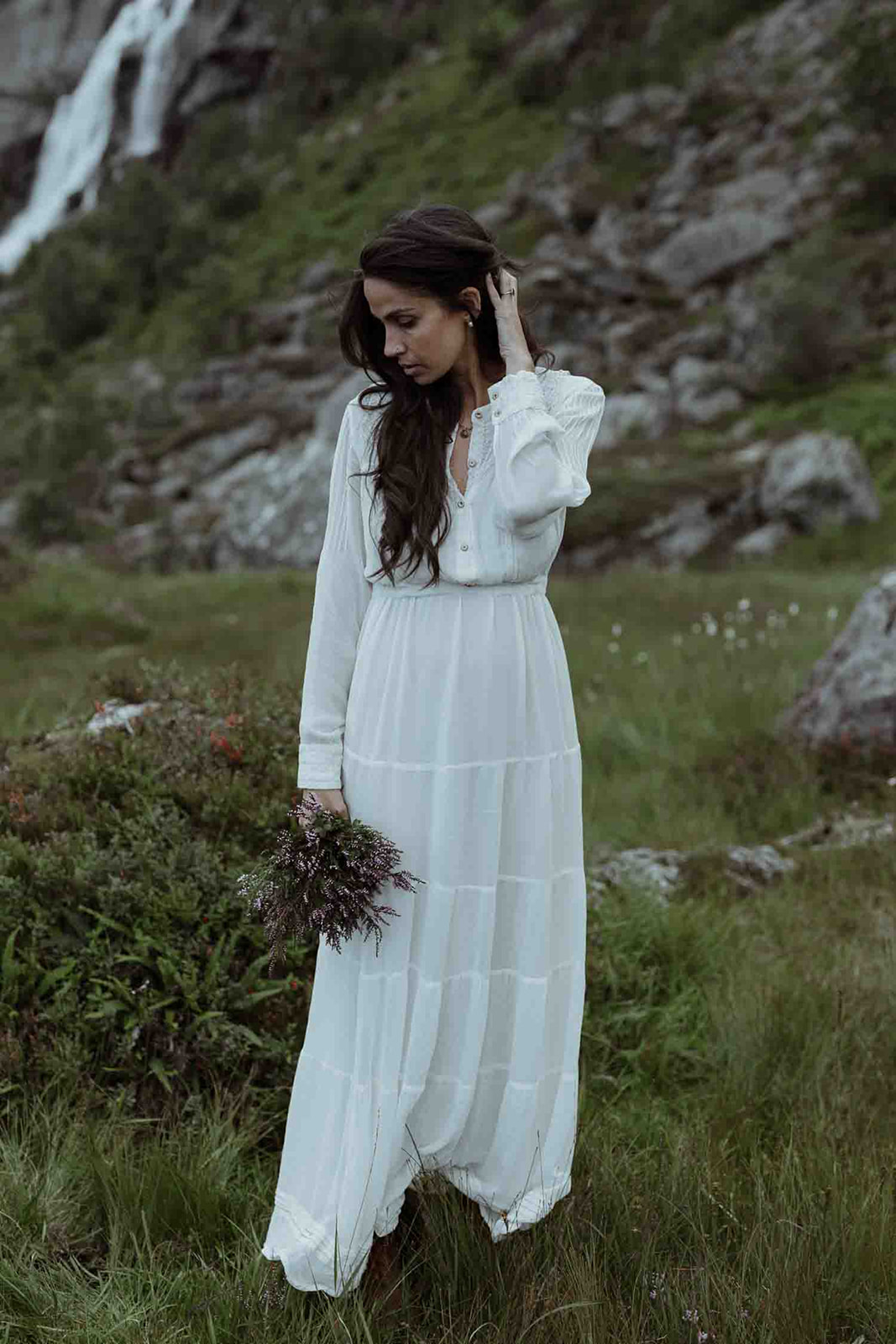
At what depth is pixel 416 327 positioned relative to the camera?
271 centimetres

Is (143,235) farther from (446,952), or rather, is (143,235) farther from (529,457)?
(446,952)

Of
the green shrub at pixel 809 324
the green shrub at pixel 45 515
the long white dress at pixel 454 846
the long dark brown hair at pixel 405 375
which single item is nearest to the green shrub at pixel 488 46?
the green shrub at pixel 809 324

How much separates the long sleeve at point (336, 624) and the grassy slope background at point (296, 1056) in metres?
1.11

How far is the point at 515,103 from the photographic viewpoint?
54.3 meters

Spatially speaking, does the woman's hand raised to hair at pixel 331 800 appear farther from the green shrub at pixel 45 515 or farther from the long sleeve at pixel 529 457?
the green shrub at pixel 45 515

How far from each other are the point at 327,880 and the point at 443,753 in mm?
400

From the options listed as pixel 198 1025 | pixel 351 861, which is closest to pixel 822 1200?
pixel 351 861

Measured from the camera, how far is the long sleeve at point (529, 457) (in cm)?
266

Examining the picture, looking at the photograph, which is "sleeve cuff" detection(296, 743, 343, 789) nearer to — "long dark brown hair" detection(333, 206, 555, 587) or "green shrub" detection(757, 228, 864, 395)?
"long dark brown hair" detection(333, 206, 555, 587)

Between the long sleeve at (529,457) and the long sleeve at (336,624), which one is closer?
the long sleeve at (529,457)

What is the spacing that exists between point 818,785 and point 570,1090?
12.9 feet

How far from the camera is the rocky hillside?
17.8 m

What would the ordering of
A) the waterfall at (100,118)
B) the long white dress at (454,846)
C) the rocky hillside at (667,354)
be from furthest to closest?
the waterfall at (100,118) → the rocky hillside at (667,354) → the long white dress at (454,846)

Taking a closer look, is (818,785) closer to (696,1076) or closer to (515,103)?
(696,1076)
